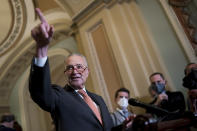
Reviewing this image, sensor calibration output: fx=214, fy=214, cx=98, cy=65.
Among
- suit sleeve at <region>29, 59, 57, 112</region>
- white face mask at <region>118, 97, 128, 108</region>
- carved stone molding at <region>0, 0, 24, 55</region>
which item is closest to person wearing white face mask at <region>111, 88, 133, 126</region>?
white face mask at <region>118, 97, 128, 108</region>

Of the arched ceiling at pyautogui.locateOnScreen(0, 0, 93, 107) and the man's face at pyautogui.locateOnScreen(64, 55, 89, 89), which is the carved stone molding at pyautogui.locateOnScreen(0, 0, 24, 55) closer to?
the arched ceiling at pyautogui.locateOnScreen(0, 0, 93, 107)

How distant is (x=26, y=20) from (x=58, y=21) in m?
1.08

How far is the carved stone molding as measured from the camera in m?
6.55

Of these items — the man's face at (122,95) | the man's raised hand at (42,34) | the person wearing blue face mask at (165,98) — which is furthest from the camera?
the man's face at (122,95)

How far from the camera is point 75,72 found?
142 cm

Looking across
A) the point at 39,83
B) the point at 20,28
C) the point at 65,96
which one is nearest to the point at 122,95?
the point at 65,96

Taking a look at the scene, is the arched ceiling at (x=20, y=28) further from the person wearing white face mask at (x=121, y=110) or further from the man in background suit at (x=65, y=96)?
the man in background suit at (x=65, y=96)

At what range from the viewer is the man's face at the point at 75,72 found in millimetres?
1409

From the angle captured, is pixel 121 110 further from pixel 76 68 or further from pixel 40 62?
pixel 40 62

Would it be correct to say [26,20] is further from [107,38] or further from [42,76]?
[42,76]

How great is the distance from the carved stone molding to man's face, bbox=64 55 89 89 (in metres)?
5.76

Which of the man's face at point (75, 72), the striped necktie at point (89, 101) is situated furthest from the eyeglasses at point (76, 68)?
the striped necktie at point (89, 101)

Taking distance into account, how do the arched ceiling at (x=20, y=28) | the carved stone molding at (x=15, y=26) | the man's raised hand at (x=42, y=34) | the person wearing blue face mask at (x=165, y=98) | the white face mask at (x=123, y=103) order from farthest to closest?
1. the carved stone molding at (x=15, y=26)
2. the arched ceiling at (x=20, y=28)
3. the white face mask at (x=123, y=103)
4. the person wearing blue face mask at (x=165, y=98)
5. the man's raised hand at (x=42, y=34)

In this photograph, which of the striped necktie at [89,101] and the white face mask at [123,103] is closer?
the striped necktie at [89,101]
